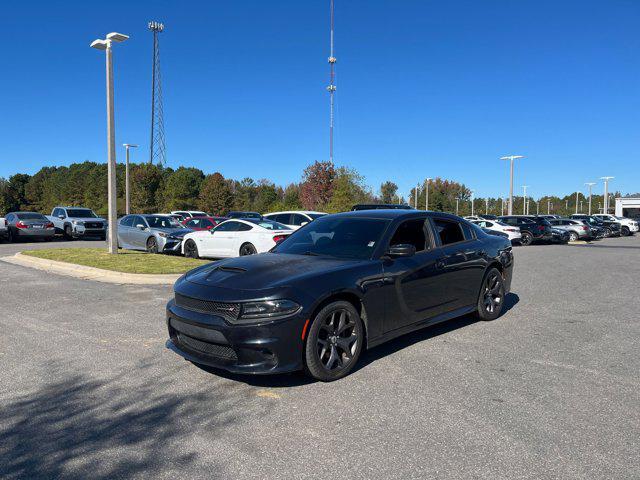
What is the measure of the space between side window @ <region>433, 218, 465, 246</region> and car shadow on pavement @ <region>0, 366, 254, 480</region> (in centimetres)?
324

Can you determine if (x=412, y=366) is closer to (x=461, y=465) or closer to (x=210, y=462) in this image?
(x=461, y=465)

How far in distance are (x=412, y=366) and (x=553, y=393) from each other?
1266mm

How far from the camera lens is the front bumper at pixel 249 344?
4.00 meters

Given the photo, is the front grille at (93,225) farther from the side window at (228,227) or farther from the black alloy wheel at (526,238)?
the black alloy wheel at (526,238)

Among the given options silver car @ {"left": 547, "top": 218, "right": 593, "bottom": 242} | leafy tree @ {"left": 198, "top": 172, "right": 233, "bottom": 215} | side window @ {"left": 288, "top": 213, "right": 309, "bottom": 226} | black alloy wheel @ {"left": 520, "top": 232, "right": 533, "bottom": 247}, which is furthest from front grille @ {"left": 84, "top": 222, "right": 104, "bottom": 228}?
leafy tree @ {"left": 198, "top": 172, "right": 233, "bottom": 215}

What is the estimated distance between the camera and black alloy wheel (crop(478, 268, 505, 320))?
674cm

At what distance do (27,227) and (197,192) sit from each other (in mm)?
47365

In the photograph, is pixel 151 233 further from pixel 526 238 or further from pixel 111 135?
pixel 526 238

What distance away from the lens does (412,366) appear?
15.9ft

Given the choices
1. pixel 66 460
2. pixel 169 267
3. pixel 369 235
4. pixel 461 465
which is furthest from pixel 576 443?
pixel 169 267

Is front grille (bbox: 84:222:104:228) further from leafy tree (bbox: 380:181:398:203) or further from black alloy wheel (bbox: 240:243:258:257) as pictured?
leafy tree (bbox: 380:181:398:203)

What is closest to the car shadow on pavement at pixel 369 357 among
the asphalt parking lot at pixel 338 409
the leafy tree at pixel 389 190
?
the asphalt parking lot at pixel 338 409

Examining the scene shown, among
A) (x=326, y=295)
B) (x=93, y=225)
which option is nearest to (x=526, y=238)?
(x=93, y=225)

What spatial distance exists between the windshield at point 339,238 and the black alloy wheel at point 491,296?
2.12 metres
